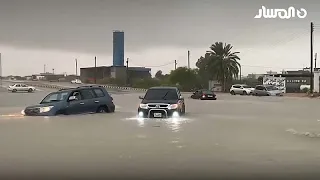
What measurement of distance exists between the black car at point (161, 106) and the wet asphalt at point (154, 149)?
3.12 ft

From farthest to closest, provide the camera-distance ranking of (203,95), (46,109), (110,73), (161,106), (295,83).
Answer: (295,83)
(203,95)
(110,73)
(161,106)
(46,109)

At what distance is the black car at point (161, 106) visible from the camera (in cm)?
1402

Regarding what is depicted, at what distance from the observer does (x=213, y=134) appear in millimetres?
10398

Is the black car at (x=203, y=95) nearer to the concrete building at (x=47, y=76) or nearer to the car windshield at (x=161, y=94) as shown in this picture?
the concrete building at (x=47, y=76)

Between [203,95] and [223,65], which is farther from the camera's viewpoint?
[223,65]

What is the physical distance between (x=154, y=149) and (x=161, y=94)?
6834 mm

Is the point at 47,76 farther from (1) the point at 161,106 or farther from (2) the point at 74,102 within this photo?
(1) the point at 161,106

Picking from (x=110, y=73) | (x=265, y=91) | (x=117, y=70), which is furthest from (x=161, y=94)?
(x=265, y=91)

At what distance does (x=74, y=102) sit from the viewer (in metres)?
14.2

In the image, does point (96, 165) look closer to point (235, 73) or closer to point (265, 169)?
point (265, 169)

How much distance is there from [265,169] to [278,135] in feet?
13.7

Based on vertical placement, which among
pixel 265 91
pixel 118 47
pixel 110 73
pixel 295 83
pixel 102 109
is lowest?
pixel 102 109

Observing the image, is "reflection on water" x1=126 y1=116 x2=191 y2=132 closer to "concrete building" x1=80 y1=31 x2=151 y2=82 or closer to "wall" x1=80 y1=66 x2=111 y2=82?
"concrete building" x1=80 y1=31 x2=151 y2=82

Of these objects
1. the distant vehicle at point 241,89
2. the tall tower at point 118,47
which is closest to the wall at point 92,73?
the tall tower at point 118,47
